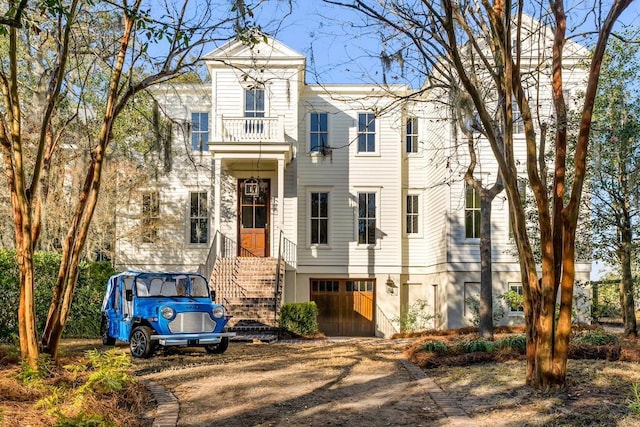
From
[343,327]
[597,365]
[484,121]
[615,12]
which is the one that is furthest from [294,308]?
[615,12]

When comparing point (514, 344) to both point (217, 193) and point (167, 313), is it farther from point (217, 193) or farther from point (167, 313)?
point (217, 193)

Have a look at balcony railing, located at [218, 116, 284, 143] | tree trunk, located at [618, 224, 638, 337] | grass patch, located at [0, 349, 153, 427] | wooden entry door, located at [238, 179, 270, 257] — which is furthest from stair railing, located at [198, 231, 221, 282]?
grass patch, located at [0, 349, 153, 427]

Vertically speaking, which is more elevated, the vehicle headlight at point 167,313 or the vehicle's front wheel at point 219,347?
the vehicle headlight at point 167,313

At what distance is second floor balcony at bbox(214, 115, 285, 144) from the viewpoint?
21516 millimetres

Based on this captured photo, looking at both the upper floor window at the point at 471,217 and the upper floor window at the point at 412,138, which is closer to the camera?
the upper floor window at the point at 471,217

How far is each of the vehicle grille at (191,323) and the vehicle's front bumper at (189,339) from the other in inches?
4.8

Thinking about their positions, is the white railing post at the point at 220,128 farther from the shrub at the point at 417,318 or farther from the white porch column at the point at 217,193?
the shrub at the point at 417,318

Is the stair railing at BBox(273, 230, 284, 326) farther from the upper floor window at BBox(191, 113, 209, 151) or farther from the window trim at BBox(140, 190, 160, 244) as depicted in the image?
the upper floor window at BBox(191, 113, 209, 151)

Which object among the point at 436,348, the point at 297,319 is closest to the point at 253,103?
the point at 297,319

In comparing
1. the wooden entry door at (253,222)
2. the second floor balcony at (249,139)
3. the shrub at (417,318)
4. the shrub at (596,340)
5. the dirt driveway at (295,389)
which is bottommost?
the shrub at (417,318)

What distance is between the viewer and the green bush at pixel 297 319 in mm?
18250

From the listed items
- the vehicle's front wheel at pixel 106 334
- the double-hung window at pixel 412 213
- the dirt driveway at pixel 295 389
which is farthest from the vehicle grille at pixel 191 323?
the double-hung window at pixel 412 213

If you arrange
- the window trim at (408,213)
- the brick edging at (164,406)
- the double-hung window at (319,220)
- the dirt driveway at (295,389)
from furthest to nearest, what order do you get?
the window trim at (408,213) → the double-hung window at (319,220) → the dirt driveway at (295,389) → the brick edging at (164,406)

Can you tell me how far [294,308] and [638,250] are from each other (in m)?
Result: 8.70
